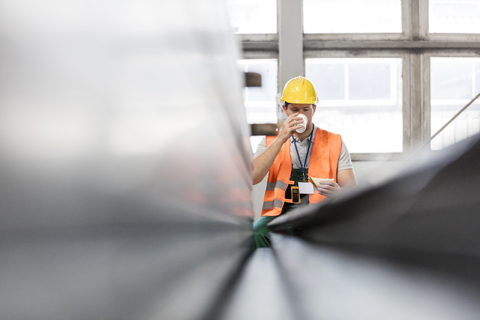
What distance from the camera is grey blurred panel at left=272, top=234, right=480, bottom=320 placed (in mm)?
159

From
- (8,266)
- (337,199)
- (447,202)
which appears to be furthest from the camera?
(337,199)

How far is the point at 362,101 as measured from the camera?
2.85 m

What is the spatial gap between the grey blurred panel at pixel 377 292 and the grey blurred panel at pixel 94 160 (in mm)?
81

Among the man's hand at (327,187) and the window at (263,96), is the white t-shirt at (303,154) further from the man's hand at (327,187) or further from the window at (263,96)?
the window at (263,96)

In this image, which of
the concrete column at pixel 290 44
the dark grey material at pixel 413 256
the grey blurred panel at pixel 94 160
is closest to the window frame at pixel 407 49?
the concrete column at pixel 290 44

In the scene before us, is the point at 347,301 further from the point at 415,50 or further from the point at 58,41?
the point at 415,50

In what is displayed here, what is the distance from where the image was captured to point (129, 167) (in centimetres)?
11

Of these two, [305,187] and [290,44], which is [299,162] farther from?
[290,44]

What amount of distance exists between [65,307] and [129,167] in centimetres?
4

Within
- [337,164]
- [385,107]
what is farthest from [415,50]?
[337,164]

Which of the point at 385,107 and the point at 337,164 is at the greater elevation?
the point at 385,107

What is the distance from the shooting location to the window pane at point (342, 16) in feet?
9.28

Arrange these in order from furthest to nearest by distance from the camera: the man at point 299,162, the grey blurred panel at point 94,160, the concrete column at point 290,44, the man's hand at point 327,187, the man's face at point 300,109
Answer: the concrete column at point 290,44, the man's face at point 300,109, the man at point 299,162, the man's hand at point 327,187, the grey blurred panel at point 94,160

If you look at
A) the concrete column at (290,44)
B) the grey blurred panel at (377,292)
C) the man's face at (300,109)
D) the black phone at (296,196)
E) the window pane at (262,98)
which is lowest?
the black phone at (296,196)
